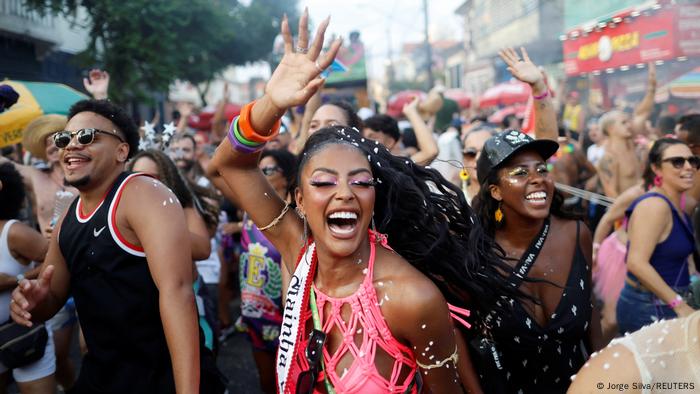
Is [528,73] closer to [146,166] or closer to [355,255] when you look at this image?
[355,255]

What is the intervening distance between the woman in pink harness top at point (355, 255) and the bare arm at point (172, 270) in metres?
0.37

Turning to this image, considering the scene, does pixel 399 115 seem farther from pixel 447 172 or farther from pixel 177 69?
pixel 447 172

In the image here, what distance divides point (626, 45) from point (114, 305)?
17.5m

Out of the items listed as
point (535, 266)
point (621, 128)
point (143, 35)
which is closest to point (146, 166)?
point (535, 266)

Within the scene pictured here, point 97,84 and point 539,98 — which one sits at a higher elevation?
point 97,84

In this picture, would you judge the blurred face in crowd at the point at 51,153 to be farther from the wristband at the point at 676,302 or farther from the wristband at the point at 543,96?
the wristband at the point at 676,302

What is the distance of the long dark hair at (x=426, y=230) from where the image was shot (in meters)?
2.33

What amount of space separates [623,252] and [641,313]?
3.10ft

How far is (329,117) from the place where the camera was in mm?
4336

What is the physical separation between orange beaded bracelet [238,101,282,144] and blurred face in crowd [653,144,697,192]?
2.82 meters

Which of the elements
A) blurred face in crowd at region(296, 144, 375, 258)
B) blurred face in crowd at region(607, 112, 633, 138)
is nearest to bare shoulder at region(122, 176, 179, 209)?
blurred face in crowd at region(296, 144, 375, 258)

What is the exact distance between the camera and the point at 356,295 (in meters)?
2.08

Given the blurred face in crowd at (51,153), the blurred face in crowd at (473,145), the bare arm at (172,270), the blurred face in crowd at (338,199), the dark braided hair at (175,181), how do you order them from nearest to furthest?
the blurred face in crowd at (338,199), the bare arm at (172,270), the dark braided hair at (175,181), the blurred face in crowd at (473,145), the blurred face in crowd at (51,153)

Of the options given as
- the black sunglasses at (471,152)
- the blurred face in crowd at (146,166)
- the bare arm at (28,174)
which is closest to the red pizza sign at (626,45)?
the black sunglasses at (471,152)
